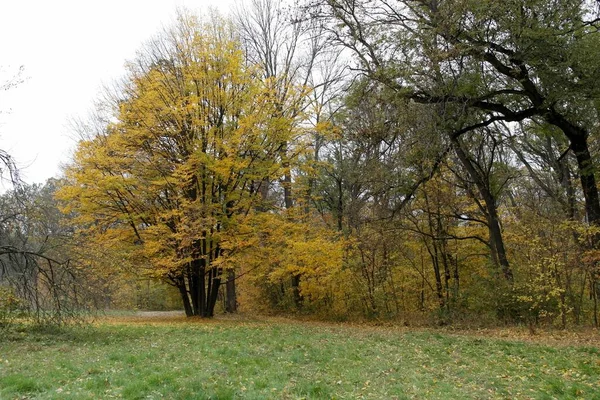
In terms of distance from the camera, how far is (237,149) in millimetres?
15305

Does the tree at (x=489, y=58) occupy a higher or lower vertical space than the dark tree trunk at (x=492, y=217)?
higher

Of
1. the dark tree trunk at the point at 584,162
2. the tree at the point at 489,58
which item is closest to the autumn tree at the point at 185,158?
the tree at the point at 489,58

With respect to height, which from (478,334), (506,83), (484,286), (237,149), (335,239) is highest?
(506,83)

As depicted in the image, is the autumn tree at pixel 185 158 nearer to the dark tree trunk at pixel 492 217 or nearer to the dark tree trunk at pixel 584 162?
the dark tree trunk at pixel 492 217

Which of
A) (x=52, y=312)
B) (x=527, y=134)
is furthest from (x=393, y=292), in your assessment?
(x=52, y=312)

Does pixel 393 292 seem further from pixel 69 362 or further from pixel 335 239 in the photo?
pixel 69 362

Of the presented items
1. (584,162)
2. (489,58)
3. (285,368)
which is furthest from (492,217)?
(285,368)

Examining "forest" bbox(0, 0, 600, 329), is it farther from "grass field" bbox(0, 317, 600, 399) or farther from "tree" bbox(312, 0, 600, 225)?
"grass field" bbox(0, 317, 600, 399)

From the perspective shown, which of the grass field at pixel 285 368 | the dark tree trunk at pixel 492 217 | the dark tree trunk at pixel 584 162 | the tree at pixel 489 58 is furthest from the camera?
the dark tree trunk at pixel 492 217

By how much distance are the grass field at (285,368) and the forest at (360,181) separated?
99.7 inches

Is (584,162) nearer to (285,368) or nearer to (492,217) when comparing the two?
(492,217)

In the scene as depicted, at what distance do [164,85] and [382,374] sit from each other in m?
12.8

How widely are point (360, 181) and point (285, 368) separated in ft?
28.5

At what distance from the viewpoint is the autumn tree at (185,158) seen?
1515cm
